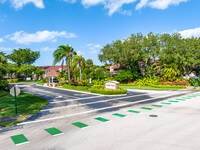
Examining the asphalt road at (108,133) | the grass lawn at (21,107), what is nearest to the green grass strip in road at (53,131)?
the asphalt road at (108,133)

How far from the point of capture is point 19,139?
6.60 m

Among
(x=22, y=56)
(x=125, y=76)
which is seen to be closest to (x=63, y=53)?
(x=125, y=76)

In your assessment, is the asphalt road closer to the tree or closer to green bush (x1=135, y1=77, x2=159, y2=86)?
green bush (x1=135, y1=77, x2=159, y2=86)

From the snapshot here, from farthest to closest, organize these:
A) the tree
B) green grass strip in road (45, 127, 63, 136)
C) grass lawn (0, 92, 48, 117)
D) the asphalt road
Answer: the tree
grass lawn (0, 92, 48, 117)
green grass strip in road (45, 127, 63, 136)
the asphalt road

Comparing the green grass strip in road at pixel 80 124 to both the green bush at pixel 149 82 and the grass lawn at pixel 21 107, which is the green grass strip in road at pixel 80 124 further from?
the green bush at pixel 149 82

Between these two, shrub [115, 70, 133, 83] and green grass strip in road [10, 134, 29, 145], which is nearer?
green grass strip in road [10, 134, 29, 145]

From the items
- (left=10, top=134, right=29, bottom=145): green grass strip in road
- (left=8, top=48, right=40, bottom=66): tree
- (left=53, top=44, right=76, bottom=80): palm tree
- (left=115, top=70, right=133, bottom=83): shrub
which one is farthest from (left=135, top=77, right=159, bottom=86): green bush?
(left=8, top=48, right=40, bottom=66): tree

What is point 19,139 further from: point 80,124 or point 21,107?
point 21,107

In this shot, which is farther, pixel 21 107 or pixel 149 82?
pixel 149 82

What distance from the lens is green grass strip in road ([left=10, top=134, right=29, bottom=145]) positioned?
6.30 m

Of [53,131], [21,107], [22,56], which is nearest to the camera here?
[53,131]

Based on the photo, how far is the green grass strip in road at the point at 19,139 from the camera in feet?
20.7

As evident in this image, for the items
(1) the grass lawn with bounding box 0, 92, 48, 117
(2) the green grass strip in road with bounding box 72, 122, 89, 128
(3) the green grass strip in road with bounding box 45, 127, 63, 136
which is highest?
(1) the grass lawn with bounding box 0, 92, 48, 117

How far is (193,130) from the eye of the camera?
732cm
